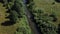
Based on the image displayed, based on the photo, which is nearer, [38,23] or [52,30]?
[52,30]

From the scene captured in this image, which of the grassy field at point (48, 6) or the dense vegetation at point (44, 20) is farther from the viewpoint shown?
the grassy field at point (48, 6)

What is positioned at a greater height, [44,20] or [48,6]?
[48,6]

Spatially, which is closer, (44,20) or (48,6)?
(44,20)

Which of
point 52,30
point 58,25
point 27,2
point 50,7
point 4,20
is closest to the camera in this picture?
point 52,30

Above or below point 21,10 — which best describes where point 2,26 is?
below

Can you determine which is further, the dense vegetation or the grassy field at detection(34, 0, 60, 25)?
the grassy field at detection(34, 0, 60, 25)

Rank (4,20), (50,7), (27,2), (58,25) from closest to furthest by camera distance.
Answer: (58,25) → (4,20) → (50,7) → (27,2)

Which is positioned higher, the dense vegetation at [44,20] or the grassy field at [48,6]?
the grassy field at [48,6]

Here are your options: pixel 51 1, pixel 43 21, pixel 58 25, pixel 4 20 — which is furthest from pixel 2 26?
pixel 51 1

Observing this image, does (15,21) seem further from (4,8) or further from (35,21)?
(4,8)

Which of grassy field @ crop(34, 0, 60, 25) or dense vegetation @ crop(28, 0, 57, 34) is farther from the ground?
Result: grassy field @ crop(34, 0, 60, 25)
